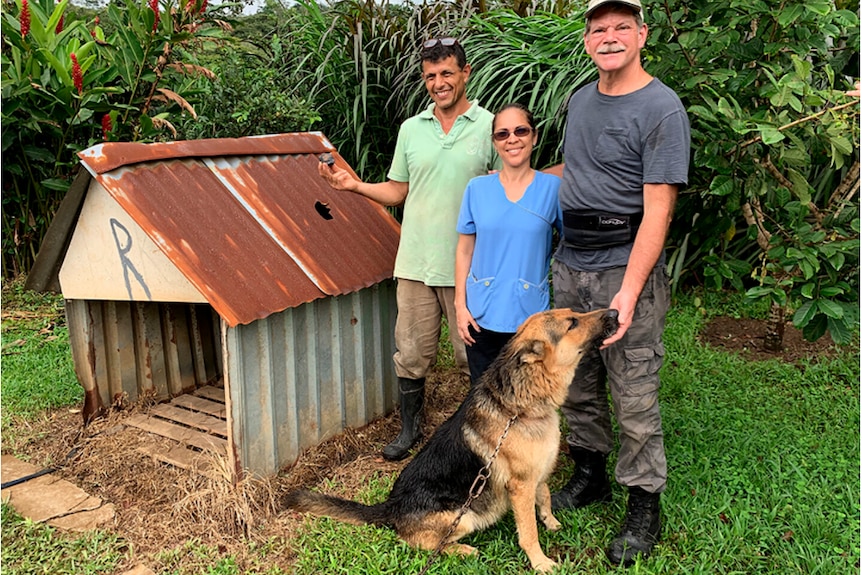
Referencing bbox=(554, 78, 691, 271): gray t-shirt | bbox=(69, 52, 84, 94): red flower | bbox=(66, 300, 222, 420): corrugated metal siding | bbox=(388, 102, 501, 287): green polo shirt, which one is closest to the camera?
bbox=(554, 78, 691, 271): gray t-shirt

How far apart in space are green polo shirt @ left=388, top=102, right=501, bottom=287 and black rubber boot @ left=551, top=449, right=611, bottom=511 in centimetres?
122

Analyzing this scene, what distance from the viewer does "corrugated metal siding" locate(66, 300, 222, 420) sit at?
4.32 metres

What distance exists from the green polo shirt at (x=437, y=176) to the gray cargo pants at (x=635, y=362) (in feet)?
2.63

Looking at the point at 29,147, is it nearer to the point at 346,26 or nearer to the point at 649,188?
the point at 346,26

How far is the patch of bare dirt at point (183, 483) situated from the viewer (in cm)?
323

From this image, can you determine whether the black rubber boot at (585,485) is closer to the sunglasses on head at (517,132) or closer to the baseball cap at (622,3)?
the sunglasses on head at (517,132)

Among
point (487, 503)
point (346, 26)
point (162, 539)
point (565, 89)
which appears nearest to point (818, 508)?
point (487, 503)

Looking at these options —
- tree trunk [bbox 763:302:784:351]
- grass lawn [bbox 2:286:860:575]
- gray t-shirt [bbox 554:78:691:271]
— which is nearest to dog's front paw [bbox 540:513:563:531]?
grass lawn [bbox 2:286:860:575]

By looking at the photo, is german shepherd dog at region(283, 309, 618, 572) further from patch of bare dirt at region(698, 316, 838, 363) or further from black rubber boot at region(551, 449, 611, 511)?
patch of bare dirt at region(698, 316, 838, 363)

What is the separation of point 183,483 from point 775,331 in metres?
4.74

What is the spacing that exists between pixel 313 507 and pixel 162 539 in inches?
32.1

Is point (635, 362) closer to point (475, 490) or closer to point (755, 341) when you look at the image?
point (475, 490)

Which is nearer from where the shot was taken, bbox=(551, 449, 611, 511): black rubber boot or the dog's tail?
the dog's tail

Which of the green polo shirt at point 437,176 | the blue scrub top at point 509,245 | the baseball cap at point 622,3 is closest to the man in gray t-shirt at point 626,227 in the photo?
the baseball cap at point 622,3
